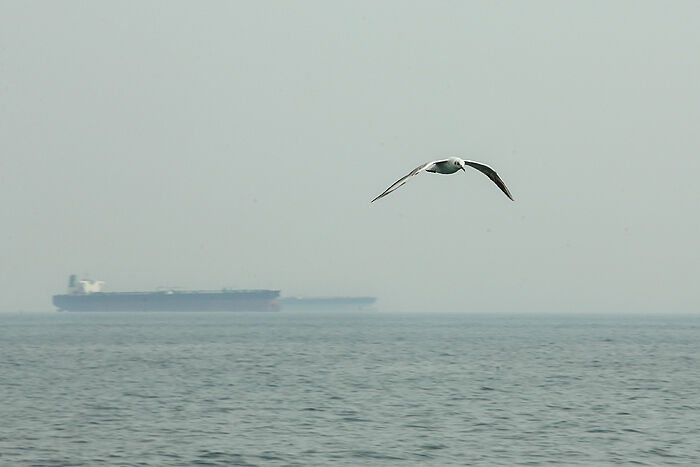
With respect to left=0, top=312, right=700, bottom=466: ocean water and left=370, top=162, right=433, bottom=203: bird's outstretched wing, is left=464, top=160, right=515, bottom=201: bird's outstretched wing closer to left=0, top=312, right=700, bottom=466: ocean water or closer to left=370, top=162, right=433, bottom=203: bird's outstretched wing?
left=370, top=162, right=433, bottom=203: bird's outstretched wing

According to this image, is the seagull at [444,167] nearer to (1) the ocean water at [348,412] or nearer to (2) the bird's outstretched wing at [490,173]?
(2) the bird's outstretched wing at [490,173]

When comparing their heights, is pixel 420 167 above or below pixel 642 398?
above

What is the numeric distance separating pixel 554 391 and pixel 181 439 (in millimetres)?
28193

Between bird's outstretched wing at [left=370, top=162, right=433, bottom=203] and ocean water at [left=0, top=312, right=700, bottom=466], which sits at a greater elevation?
bird's outstretched wing at [left=370, top=162, right=433, bottom=203]

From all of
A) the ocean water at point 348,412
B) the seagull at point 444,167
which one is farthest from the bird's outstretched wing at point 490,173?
the ocean water at point 348,412

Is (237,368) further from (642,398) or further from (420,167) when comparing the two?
(420,167)

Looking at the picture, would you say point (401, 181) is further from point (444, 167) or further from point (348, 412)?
point (348, 412)

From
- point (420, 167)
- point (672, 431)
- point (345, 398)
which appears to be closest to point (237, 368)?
point (345, 398)

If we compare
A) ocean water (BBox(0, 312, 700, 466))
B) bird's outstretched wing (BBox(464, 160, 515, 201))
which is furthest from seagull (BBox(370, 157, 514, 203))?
ocean water (BBox(0, 312, 700, 466))

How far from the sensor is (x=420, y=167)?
1446 cm

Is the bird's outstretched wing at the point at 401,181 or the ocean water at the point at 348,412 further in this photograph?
the ocean water at the point at 348,412

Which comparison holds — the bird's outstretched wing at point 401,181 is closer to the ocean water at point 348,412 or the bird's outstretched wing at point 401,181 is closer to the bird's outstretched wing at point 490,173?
the bird's outstretched wing at point 490,173

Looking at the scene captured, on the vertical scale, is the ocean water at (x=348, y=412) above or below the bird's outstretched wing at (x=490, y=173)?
below

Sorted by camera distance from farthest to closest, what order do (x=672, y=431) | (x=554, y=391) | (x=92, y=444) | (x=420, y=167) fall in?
(x=554, y=391) < (x=672, y=431) < (x=92, y=444) < (x=420, y=167)
